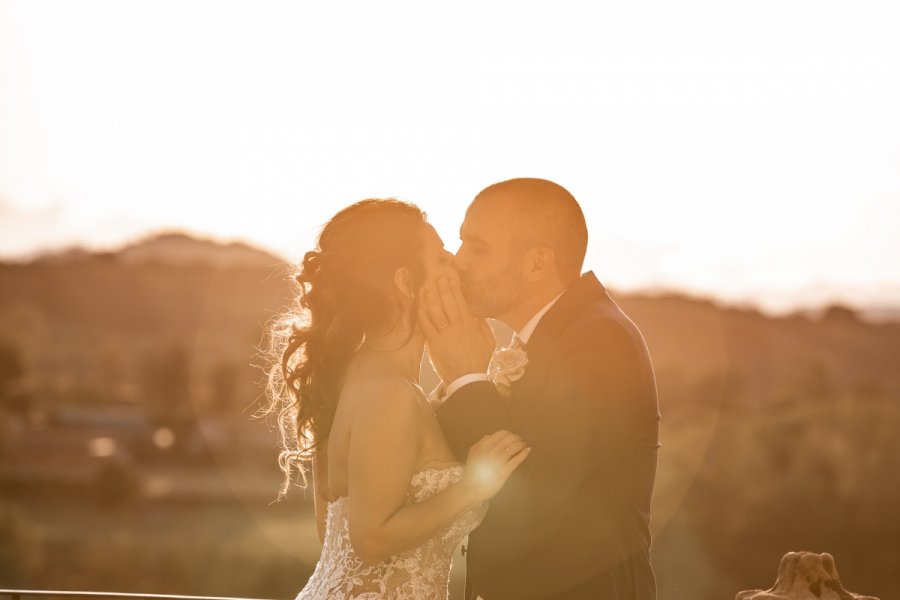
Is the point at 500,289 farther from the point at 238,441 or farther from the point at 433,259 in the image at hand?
the point at 238,441

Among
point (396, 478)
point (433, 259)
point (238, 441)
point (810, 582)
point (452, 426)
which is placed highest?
point (433, 259)

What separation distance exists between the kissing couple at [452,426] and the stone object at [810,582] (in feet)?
1.82

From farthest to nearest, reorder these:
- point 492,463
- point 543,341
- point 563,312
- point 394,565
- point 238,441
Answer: point 238,441, point 563,312, point 543,341, point 394,565, point 492,463

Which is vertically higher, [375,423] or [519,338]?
[519,338]

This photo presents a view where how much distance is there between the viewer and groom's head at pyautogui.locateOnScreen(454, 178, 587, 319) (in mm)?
5004

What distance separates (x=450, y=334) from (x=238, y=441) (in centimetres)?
7503

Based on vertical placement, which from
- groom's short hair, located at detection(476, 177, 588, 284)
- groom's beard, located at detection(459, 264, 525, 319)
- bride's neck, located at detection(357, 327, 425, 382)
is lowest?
bride's neck, located at detection(357, 327, 425, 382)

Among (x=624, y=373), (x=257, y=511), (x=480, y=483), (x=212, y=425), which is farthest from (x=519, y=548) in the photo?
(x=212, y=425)

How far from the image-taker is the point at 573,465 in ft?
14.4

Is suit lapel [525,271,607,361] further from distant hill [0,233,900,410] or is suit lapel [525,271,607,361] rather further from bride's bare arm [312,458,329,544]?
distant hill [0,233,900,410]

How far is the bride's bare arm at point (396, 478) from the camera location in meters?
4.22

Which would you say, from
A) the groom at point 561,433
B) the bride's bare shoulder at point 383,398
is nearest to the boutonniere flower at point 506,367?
the groom at point 561,433

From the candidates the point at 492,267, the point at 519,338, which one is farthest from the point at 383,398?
the point at 492,267

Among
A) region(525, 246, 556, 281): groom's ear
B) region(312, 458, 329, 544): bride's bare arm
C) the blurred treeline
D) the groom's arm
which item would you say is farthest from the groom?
the blurred treeline
